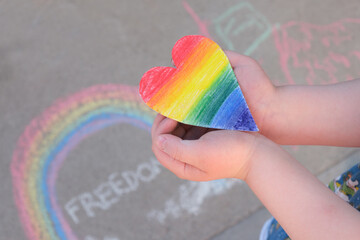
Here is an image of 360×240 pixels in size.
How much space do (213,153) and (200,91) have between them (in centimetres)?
15

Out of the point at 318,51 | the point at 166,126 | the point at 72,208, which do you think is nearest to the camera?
the point at 166,126

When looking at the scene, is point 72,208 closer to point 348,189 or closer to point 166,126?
point 166,126

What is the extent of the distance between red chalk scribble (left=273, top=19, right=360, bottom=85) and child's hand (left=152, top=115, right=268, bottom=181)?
43.2 inches

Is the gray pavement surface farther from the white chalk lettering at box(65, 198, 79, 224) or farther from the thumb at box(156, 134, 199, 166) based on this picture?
the thumb at box(156, 134, 199, 166)

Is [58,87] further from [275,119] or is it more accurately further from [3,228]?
[275,119]

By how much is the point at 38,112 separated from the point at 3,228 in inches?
19.2

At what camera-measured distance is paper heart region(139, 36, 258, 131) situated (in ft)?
2.59

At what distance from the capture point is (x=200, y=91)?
80 centimetres

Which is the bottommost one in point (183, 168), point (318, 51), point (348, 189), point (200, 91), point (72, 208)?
point (318, 51)

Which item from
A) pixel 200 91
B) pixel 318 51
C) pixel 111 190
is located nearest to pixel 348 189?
pixel 200 91

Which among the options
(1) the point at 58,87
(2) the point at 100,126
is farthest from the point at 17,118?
(2) the point at 100,126

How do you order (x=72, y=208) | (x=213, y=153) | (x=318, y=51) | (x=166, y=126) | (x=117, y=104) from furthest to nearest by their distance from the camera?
(x=318, y=51) → (x=117, y=104) → (x=72, y=208) → (x=166, y=126) → (x=213, y=153)

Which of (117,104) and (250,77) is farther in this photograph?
(117,104)

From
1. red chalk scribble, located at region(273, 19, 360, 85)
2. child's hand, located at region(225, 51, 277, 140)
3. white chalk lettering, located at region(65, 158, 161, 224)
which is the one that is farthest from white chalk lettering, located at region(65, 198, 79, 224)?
red chalk scribble, located at region(273, 19, 360, 85)
